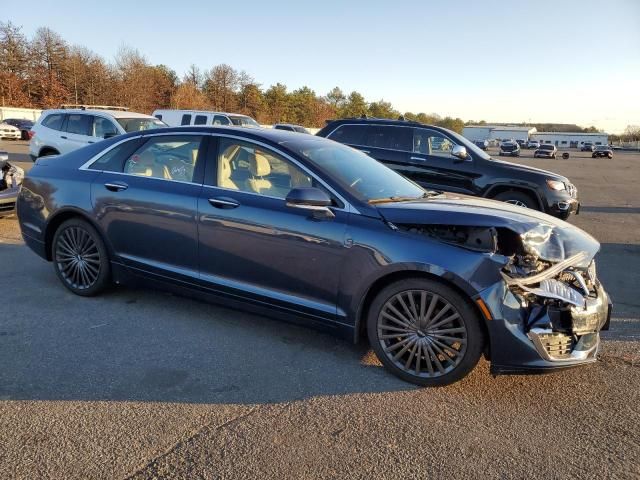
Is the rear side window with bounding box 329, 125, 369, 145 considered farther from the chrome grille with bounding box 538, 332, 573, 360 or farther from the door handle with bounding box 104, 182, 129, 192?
the chrome grille with bounding box 538, 332, 573, 360

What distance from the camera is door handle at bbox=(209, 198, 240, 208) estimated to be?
3908 millimetres

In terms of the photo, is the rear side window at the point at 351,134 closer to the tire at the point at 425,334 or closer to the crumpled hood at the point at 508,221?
the crumpled hood at the point at 508,221

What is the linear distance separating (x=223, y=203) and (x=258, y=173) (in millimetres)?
372

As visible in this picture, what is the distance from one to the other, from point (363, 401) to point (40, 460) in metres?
1.80

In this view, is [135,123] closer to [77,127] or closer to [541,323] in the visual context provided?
[77,127]

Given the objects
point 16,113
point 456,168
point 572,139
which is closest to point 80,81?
point 16,113

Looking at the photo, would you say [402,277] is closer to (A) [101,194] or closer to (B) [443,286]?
(B) [443,286]

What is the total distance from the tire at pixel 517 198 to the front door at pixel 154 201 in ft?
20.1

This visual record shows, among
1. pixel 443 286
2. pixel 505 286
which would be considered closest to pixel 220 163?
pixel 443 286

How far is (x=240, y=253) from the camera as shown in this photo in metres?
3.87

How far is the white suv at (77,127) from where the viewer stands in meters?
12.0

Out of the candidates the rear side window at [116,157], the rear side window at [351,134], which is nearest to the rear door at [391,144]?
the rear side window at [351,134]

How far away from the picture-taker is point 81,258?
4.74 metres

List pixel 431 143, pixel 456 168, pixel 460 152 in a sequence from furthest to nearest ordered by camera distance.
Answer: pixel 431 143, pixel 456 168, pixel 460 152
